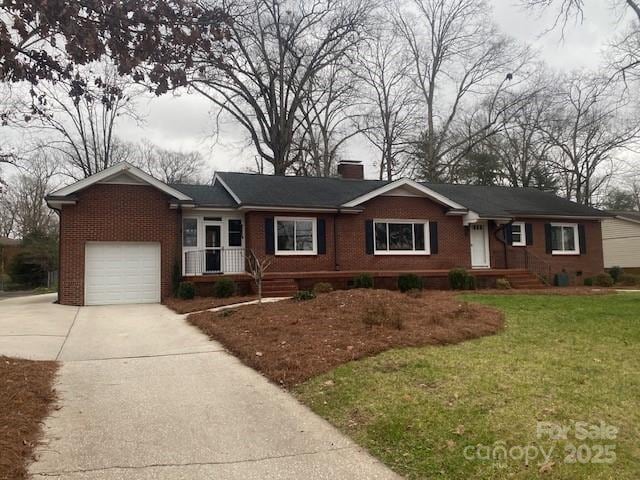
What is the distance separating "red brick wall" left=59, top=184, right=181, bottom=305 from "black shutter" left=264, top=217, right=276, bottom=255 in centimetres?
301

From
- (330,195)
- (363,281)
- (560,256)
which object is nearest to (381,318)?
(363,281)

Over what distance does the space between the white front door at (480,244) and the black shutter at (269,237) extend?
28.7ft

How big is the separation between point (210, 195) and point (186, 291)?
186 inches

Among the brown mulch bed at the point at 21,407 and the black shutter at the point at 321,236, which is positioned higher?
the black shutter at the point at 321,236

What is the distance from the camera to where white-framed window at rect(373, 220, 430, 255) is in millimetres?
19828

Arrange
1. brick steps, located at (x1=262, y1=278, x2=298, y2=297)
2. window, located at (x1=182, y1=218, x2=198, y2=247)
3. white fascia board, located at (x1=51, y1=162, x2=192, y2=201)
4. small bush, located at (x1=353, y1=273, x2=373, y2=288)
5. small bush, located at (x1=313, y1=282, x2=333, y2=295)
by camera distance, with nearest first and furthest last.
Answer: white fascia board, located at (x1=51, y1=162, x2=192, y2=201), small bush, located at (x1=313, y1=282, x2=333, y2=295), brick steps, located at (x1=262, y1=278, x2=298, y2=297), small bush, located at (x1=353, y1=273, x2=373, y2=288), window, located at (x1=182, y1=218, x2=198, y2=247)

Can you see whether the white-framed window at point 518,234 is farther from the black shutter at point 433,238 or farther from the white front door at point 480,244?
the black shutter at point 433,238

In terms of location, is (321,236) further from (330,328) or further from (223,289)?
(330,328)

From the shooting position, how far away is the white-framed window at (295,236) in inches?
728

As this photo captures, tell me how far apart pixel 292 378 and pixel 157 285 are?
11665 mm

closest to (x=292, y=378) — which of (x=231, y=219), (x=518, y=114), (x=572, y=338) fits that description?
(x=572, y=338)

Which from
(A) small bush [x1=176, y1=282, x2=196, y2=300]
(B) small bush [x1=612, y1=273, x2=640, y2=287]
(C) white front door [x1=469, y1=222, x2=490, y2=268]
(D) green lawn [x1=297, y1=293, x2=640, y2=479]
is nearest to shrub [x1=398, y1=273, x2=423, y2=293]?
(C) white front door [x1=469, y1=222, x2=490, y2=268]

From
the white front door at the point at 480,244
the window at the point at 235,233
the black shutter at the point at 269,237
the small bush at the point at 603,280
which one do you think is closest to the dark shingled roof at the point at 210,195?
the window at the point at 235,233

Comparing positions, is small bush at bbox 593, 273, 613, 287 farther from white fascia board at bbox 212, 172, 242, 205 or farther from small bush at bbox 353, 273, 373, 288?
white fascia board at bbox 212, 172, 242, 205
